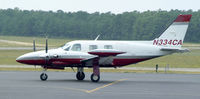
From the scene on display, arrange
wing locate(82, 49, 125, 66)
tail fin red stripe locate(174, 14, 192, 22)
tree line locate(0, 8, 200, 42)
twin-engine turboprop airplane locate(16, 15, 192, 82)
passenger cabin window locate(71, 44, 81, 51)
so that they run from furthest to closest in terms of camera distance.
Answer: tree line locate(0, 8, 200, 42), tail fin red stripe locate(174, 14, 192, 22), passenger cabin window locate(71, 44, 81, 51), twin-engine turboprop airplane locate(16, 15, 192, 82), wing locate(82, 49, 125, 66)

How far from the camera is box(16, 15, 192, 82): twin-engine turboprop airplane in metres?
27.3

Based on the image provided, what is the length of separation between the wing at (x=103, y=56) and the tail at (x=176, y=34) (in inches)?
135

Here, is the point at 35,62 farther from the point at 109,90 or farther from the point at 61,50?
the point at 109,90

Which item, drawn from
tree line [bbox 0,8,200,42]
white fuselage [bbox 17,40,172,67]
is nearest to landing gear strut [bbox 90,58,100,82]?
white fuselage [bbox 17,40,172,67]

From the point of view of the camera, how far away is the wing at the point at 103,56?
26438 millimetres

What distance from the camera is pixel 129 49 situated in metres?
28.3

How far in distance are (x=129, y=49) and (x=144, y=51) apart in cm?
100

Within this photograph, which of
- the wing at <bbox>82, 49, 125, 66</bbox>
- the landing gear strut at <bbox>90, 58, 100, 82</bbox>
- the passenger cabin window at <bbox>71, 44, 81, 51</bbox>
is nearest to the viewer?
the wing at <bbox>82, 49, 125, 66</bbox>

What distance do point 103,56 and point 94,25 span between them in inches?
2871

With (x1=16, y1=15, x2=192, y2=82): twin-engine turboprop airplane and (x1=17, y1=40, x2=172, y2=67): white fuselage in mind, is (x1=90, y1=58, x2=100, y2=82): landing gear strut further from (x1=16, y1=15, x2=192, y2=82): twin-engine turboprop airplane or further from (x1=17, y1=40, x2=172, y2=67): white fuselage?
(x1=17, y1=40, x2=172, y2=67): white fuselage

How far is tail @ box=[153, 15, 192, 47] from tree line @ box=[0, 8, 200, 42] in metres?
56.2

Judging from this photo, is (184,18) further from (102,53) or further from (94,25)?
(94,25)

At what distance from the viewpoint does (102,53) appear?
1043 inches

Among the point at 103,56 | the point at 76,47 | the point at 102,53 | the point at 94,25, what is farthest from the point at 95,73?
the point at 94,25
